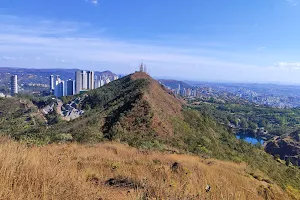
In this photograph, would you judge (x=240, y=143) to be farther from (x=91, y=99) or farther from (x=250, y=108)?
(x=250, y=108)

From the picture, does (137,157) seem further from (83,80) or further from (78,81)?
(83,80)

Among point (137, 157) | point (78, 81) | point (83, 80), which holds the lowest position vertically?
point (78, 81)

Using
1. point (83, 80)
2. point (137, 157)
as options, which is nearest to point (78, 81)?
point (83, 80)

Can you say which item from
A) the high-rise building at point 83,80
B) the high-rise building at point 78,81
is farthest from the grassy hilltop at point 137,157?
the high-rise building at point 83,80

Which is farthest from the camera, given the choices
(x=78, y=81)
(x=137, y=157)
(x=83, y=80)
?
(x=83, y=80)

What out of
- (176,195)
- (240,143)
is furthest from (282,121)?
(176,195)

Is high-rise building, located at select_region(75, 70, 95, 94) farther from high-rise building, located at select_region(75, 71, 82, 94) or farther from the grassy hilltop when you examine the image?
the grassy hilltop

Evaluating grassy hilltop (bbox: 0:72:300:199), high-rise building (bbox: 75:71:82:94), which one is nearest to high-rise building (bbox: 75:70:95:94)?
high-rise building (bbox: 75:71:82:94)

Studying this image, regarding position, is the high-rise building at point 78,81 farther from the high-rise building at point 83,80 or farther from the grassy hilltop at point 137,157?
the grassy hilltop at point 137,157

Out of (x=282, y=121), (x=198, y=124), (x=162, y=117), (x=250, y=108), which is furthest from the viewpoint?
(x=250, y=108)

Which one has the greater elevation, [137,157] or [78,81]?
[137,157]

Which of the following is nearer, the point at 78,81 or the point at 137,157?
the point at 137,157
